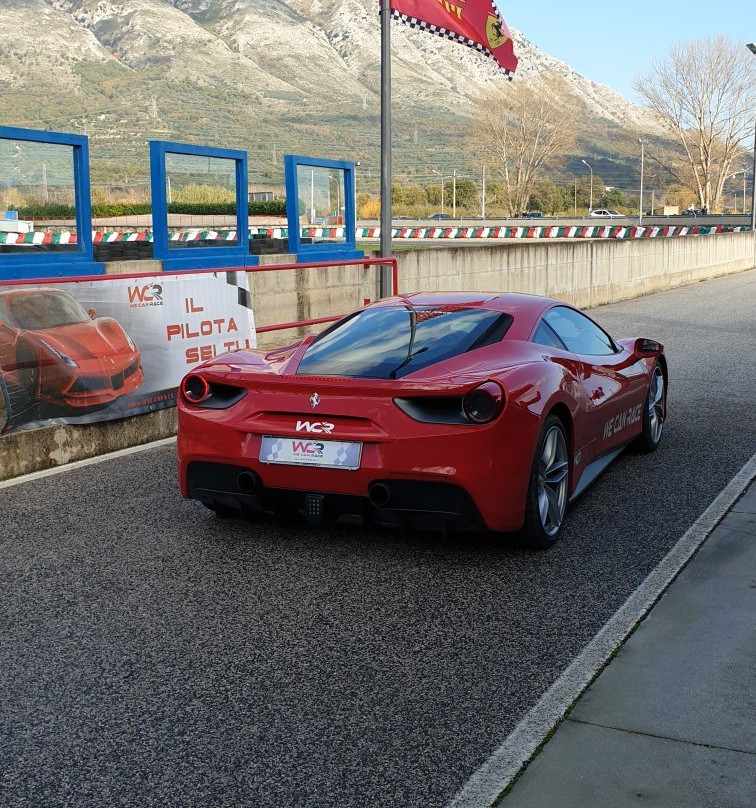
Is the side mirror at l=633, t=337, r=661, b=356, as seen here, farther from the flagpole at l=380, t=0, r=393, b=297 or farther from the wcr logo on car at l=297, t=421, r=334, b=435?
the flagpole at l=380, t=0, r=393, b=297

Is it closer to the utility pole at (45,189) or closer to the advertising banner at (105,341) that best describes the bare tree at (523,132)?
the utility pole at (45,189)

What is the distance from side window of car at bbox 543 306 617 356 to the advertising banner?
352cm

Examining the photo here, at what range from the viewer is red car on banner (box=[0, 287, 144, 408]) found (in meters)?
7.27

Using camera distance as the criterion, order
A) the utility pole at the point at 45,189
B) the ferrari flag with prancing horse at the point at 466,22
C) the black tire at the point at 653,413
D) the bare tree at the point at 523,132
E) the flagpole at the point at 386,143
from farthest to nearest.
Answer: the bare tree at the point at 523,132, the ferrari flag with prancing horse at the point at 466,22, the flagpole at the point at 386,143, the utility pole at the point at 45,189, the black tire at the point at 653,413

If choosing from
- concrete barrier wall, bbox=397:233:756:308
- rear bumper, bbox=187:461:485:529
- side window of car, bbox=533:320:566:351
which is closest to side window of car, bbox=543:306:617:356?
side window of car, bbox=533:320:566:351

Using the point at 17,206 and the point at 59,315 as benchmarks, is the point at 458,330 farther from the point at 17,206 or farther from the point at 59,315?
the point at 17,206

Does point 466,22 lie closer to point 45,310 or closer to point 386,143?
point 386,143

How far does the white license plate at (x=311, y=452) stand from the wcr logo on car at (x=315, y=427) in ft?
0.14

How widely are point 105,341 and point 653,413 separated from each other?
4.06 metres

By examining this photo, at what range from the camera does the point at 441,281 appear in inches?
642

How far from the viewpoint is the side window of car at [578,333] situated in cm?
625

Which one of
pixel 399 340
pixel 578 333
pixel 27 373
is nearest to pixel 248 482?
pixel 399 340

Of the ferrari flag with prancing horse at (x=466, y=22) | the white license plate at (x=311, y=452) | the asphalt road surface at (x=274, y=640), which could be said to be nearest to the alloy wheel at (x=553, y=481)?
the asphalt road surface at (x=274, y=640)

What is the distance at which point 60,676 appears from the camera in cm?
393
